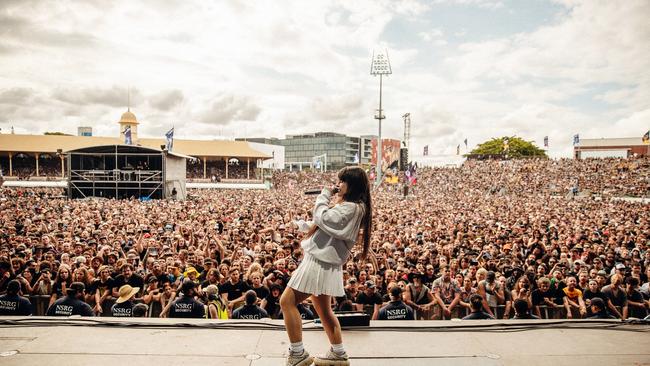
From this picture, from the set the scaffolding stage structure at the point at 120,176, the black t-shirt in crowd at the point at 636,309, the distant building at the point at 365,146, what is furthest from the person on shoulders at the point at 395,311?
the distant building at the point at 365,146

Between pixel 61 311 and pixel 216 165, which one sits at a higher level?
pixel 216 165

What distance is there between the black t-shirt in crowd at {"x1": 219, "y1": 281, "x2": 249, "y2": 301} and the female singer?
327cm

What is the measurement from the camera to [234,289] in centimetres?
573

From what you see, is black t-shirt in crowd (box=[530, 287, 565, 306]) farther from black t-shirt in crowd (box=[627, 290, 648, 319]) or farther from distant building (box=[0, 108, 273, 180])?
distant building (box=[0, 108, 273, 180])

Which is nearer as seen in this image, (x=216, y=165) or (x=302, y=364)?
(x=302, y=364)

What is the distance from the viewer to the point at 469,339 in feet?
10.4

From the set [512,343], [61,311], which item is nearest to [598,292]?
[512,343]

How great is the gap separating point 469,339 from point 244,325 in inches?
72.6

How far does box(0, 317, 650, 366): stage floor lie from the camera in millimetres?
2762

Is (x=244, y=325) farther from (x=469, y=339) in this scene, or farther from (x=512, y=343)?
(x=512, y=343)

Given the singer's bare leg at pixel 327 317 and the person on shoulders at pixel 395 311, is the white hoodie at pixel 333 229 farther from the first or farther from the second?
the person on shoulders at pixel 395 311

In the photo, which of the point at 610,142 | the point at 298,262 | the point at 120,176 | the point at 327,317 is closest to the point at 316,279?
the point at 327,317

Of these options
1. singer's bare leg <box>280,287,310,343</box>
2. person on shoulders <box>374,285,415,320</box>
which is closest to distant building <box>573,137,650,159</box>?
person on shoulders <box>374,285,415,320</box>

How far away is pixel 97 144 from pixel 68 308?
46.4 metres
